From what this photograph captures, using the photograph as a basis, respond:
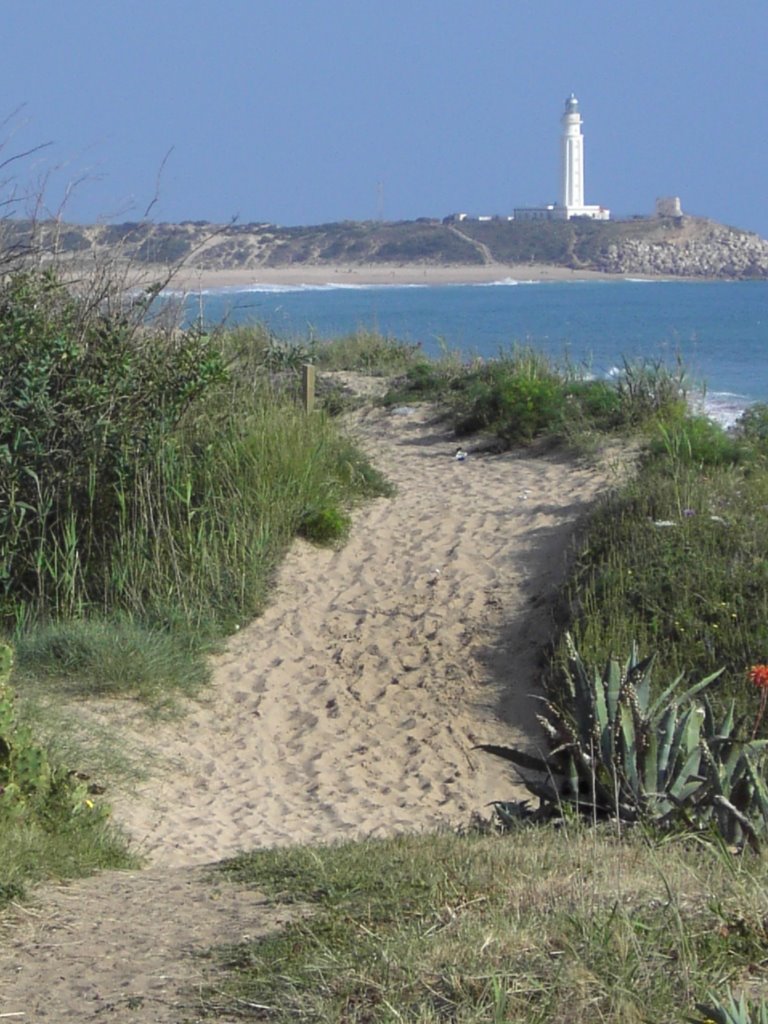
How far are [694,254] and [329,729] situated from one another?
120947 mm

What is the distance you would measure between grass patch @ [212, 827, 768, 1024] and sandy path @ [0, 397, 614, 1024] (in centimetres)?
22

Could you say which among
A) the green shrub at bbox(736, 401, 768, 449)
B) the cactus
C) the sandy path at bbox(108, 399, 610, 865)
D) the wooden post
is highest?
the wooden post

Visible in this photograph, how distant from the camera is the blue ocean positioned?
25219 mm

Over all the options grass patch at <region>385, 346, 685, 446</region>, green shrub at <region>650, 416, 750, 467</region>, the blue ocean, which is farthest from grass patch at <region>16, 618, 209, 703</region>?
grass patch at <region>385, 346, 685, 446</region>

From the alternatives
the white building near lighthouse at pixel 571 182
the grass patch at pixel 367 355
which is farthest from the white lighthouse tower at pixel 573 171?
the grass patch at pixel 367 355

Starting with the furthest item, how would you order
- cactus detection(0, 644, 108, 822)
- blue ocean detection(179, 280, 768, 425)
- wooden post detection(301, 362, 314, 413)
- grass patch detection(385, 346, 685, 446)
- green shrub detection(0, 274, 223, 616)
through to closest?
blue ocean detection(179, 280, 768, 425)
grass patch detection(385, 346, 685, 446)
wooden post detection(301, 362, 314, 413)
green shrub detection(0, 274, 223, 616)
cactus detection(0, 644, 108, 822)

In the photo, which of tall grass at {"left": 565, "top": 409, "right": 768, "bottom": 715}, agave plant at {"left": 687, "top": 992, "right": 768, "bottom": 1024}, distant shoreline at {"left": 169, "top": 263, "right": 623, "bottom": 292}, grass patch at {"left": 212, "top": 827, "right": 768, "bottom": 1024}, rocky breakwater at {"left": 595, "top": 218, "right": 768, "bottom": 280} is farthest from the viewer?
rocky breakwater at {"left": 595, "top": 218, "right": 768, "bottom": 280}

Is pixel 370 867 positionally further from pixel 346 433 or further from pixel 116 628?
pixel 346 433

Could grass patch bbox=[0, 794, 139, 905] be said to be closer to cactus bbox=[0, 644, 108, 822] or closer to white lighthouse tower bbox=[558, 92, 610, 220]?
cactus bbox=[0, 644, 108, 822]

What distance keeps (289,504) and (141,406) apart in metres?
1.67

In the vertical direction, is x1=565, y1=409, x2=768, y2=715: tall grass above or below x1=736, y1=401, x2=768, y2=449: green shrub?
below

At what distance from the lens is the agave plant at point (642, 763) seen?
532 centimetres

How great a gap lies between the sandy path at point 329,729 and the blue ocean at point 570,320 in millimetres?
2831

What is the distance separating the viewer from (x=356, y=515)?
504 inches
